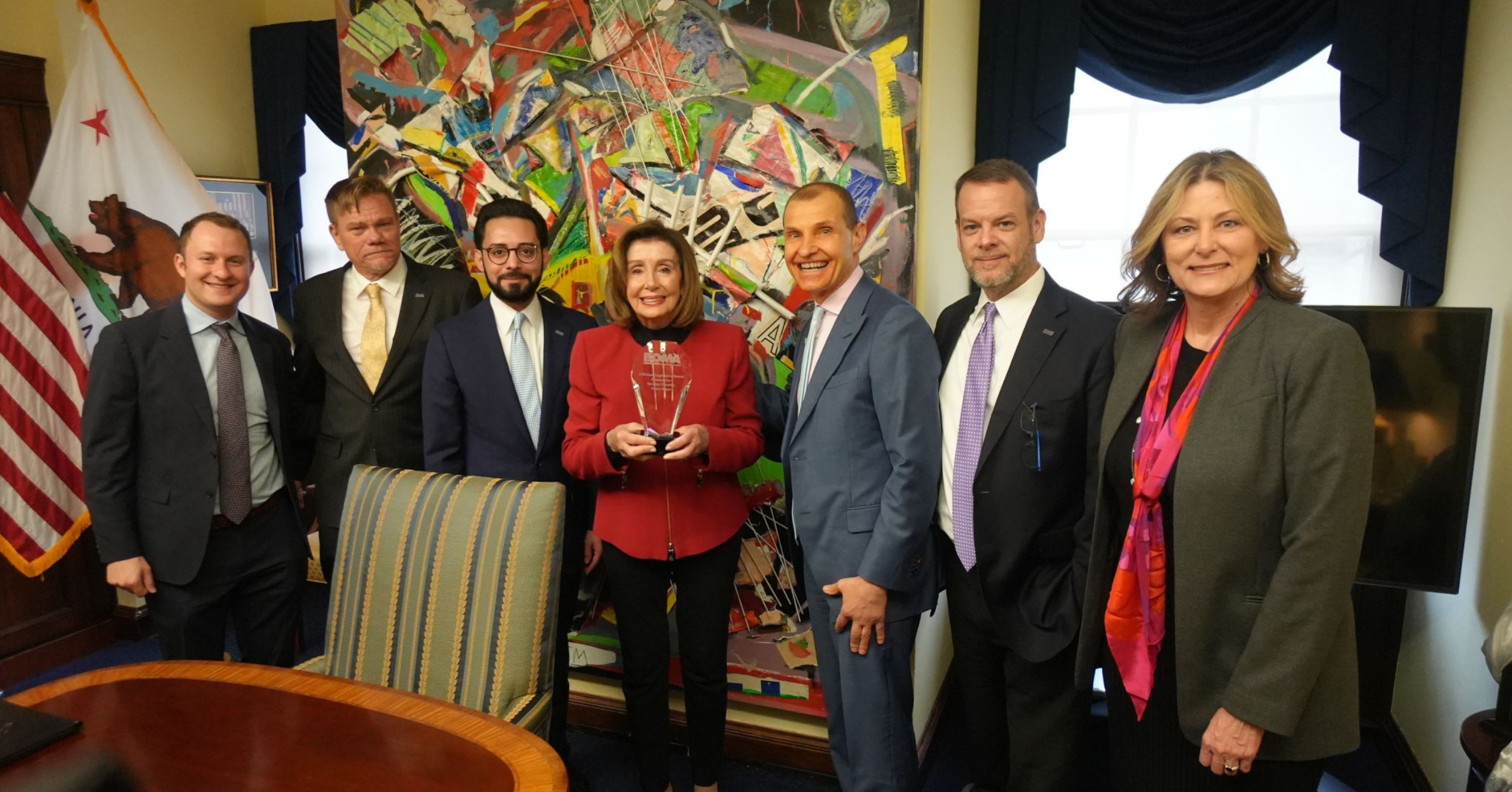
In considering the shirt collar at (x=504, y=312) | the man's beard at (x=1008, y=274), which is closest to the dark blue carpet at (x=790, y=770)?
the shirt collar at (x=504, y=312)

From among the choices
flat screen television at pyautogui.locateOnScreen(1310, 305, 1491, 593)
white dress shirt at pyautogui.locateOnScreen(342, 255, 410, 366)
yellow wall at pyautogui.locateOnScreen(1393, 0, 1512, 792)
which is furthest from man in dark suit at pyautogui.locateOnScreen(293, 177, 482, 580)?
yellow wall at pyautogui.locateOnScreen(1393, 0, 1512, 792)

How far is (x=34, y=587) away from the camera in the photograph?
10.4 ft

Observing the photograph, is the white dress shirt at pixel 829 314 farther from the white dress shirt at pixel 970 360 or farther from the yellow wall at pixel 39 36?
the yellow wall at pixel 39 36

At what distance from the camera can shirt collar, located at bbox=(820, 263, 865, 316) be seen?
1936mm

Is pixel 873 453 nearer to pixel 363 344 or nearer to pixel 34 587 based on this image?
pixel 363 344

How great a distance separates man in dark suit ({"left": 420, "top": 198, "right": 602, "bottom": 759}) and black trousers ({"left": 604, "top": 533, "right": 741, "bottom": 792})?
22cm

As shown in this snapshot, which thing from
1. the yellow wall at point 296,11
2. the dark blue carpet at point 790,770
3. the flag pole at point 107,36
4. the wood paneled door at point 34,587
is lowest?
the dark blue carpet at point 790,770

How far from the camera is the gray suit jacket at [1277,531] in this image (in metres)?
1.29

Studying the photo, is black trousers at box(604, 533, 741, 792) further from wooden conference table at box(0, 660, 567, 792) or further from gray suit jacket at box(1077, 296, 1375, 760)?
gray suit jacket at box(1077, 296, 1375, 760)

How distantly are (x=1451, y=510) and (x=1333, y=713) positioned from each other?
1.08 meters

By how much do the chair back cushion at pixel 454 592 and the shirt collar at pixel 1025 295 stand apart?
1.04 m

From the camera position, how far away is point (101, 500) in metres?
2.01

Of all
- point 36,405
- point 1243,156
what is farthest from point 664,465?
point 36,405

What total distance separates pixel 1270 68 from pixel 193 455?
314cm
